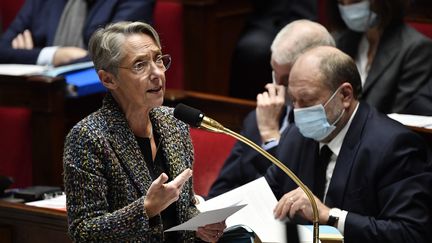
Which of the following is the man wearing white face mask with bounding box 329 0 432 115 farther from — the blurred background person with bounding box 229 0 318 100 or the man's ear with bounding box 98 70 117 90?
the man's ear with bounding box 98 70 117 90

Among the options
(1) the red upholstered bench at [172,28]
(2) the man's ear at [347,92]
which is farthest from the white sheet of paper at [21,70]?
(2) the man's ear at [347,92]

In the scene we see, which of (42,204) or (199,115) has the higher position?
(199,115)

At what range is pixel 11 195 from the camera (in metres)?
2.94

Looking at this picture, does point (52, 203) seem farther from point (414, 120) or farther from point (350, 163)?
point (414, 120)

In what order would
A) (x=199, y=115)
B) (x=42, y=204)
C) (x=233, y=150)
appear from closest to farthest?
(x=199, y=115)
(x=42, y=204)
(x=233, y=150)

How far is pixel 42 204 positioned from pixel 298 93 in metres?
0.81

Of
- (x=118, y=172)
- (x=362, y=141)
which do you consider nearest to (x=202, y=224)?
(x=118, y=172)

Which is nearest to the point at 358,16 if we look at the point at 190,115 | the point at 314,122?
the point at 314,122

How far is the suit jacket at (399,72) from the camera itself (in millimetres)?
3219

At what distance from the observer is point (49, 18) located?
13.3 feet

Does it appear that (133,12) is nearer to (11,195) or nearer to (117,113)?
(11,195)

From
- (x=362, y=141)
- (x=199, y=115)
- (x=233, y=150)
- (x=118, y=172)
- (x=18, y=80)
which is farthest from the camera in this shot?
(x=18, y=80)

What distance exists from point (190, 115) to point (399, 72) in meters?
1.38

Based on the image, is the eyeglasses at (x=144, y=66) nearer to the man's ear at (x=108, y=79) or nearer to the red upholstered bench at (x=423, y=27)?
the man's ear at (x=108, y=79)
